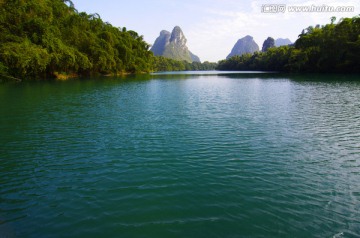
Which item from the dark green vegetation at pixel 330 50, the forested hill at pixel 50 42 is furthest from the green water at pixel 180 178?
the dark green vegetation at pixel 330 50

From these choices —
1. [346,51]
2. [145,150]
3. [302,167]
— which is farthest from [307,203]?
[346,51]

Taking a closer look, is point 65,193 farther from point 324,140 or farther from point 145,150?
point 324,140

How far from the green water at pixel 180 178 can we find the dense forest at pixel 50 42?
41.6 m

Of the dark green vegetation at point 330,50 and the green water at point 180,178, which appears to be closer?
the green water at point 180,178

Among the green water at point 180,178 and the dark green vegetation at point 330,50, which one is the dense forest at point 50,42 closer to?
the green water at point 180,178

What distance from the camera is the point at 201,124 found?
20.3 m

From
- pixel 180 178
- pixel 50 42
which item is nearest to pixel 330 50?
pixel 50 42

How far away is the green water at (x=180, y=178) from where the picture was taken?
7598 mm

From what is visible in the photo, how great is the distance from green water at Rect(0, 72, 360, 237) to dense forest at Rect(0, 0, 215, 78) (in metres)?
41.6

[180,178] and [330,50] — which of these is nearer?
[180,178]

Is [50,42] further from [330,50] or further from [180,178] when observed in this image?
[330,50]

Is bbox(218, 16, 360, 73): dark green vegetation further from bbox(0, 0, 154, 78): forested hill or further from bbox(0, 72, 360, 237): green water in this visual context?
bbox(0, 72, 360, 237): green water

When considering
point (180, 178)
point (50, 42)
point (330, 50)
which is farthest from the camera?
point (330, 50)

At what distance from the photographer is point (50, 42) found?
63.1 meters
